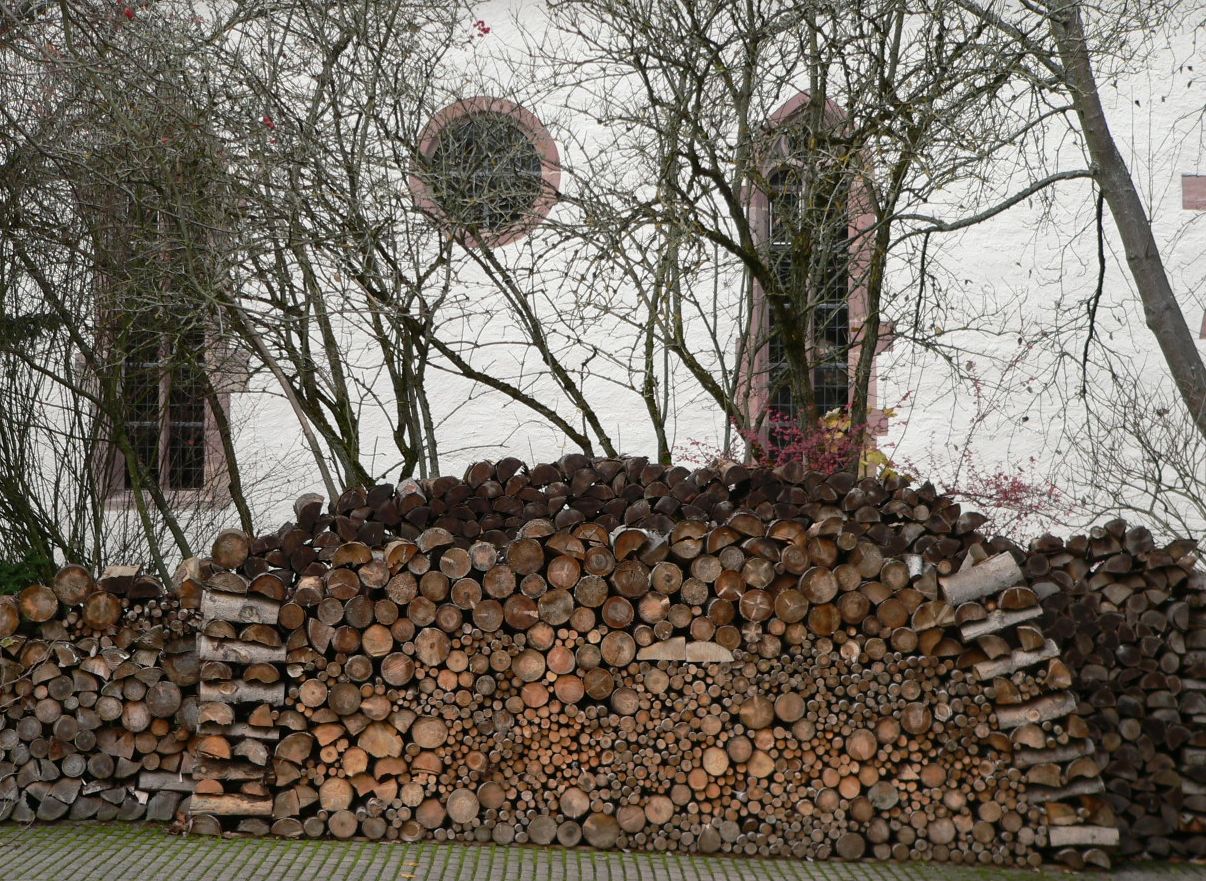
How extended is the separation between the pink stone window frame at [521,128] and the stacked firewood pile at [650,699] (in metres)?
2.95

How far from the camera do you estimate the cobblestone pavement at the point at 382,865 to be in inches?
205

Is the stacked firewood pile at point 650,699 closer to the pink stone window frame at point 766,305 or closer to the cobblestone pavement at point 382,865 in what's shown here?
the cobblestone pavement at point 382,865

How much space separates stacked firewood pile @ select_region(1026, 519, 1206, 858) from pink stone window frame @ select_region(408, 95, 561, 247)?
3762 mm

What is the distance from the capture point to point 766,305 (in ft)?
31.1

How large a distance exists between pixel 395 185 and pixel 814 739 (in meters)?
4.27

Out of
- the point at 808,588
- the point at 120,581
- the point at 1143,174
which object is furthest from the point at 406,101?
the point at 1143,174

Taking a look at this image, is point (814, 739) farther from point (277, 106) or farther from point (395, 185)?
point (277, 106)

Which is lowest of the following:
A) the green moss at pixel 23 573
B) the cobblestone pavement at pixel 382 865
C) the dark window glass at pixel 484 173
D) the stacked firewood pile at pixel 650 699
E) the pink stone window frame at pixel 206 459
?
the cobblestone pavement at pixel 382 865

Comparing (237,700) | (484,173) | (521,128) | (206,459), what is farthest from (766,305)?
(237,700)

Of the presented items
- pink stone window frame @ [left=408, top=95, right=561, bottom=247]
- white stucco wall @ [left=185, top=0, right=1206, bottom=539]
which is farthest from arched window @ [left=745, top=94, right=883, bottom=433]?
pink stone window frame @ [left=408, top=95, right=561, bottom=247]

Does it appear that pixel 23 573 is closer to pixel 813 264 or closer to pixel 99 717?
pixel 99 717

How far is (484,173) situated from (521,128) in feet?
2.99

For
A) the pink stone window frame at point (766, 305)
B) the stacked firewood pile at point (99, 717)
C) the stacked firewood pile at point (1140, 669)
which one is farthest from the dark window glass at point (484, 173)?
the stacked firewood pile at point (1140, 669)

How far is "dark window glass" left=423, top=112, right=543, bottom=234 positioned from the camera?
804 centimetres
